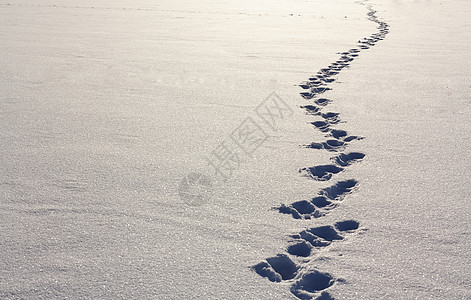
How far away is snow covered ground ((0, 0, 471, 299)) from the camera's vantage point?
124 centimetres

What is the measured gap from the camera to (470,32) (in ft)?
17.9

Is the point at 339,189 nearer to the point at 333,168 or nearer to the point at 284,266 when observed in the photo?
the point at 333,168

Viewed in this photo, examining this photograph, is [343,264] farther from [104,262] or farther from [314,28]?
[314,28]

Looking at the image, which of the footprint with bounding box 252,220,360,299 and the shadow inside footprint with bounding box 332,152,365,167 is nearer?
the footprint with bounding box 252,220,360,299

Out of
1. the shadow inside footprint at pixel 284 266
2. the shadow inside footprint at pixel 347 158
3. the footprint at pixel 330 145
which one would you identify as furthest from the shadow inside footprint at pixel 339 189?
the shadow inside footprint at pixel 284 266

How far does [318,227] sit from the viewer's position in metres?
1.46

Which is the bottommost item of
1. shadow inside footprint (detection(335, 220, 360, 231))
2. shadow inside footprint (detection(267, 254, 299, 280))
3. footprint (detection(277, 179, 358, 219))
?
shadow inside footprint (detection(267, 254, 299, 280))

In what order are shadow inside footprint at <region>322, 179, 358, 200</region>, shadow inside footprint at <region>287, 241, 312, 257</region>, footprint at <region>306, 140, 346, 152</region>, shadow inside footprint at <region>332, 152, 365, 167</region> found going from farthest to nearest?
1. footprint at <region>306, 140, 346, 152</region>
2. shadow inside footprint at <region>332, 152, 365, 167</region>
3. shadow inside footprint at <region>322, 179, 358, 200</region>
4. shadow inside footprint at <region>287, 241, 312, 257</region>

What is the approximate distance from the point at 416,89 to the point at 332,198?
67.5 inches

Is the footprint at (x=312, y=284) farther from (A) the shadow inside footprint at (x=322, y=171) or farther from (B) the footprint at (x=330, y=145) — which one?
(B) the footprint at (x=330, y=145)

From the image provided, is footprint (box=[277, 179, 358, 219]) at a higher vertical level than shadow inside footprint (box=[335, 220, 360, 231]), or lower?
lower

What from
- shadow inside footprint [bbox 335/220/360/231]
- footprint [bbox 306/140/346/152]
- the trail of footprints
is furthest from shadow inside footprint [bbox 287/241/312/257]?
footprint [bbox 306/140/346/152]

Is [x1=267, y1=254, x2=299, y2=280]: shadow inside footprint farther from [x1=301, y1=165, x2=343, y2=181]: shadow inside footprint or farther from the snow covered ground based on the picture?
[x1=301, y1=165, x2=343, y2=181]: shadow inside footprint

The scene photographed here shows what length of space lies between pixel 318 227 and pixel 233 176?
0.48 m
